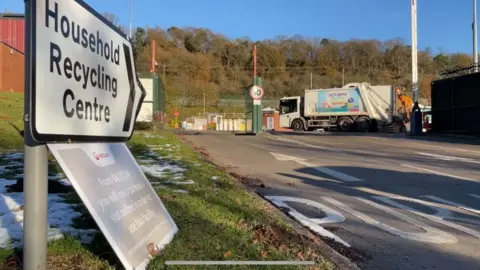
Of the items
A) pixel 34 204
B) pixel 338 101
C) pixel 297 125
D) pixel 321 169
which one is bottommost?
pixel 321 169

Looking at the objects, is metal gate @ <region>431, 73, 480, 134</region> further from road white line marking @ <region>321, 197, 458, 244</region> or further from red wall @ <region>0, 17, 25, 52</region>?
red wall @ <region>0, 17, 25, 52</region>

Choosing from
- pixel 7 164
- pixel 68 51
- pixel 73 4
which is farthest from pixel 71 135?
pixel 7 164

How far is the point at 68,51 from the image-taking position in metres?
3.13

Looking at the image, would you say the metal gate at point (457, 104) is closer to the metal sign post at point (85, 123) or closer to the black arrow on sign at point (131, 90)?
the black arrow on sign at point (131, 90)

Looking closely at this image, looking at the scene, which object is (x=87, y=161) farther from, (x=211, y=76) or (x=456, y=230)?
(x=211, y=76)

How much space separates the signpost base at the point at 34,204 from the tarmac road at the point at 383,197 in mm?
3443

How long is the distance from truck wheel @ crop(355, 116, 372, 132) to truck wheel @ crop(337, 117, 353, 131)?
0.61m

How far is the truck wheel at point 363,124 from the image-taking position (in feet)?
128

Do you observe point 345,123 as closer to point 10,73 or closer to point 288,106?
point 288,106

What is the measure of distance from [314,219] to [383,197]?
8.54 feet

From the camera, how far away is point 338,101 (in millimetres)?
40625

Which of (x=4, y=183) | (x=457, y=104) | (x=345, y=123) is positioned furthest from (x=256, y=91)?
(x=4, y=183)

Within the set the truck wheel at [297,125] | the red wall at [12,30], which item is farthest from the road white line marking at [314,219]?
the red wall at [12,30]

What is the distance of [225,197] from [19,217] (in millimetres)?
3131
